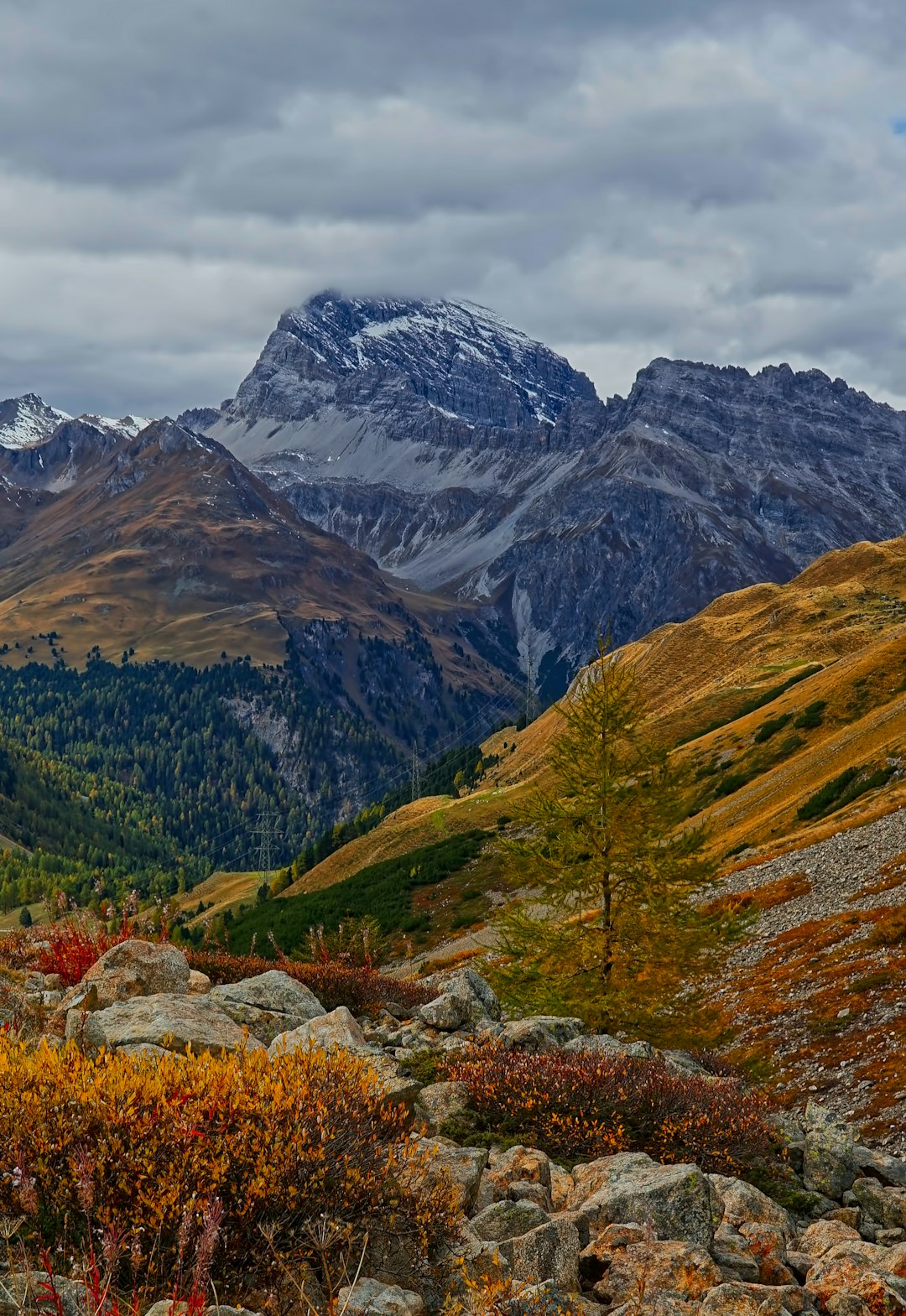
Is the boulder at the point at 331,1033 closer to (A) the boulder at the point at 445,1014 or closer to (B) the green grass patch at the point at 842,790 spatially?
(A) the boulder at the point at 445,1014

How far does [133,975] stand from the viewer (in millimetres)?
16734

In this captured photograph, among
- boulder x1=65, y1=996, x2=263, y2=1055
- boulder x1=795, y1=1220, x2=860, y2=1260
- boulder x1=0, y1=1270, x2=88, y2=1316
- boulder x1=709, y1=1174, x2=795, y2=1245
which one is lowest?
boulder x1=795, y1=1220, x2=860, y2=1260

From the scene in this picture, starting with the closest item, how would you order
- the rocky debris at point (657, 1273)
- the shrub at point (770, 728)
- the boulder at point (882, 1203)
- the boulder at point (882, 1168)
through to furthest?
the rocky debris at point (657, 1273), the boulder at point (882, 1203), the boulder at point (882, 1168), the shrub at point (770, 728)

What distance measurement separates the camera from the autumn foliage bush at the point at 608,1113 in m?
12.5

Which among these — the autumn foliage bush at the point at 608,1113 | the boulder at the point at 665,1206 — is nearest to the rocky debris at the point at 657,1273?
the boulder at the point at 665,1206

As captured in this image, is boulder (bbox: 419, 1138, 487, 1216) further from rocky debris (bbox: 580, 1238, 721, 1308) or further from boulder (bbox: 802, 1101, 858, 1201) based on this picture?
boulder (bbox: 802, 1101, 858, 1201)

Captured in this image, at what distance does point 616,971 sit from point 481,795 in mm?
92576

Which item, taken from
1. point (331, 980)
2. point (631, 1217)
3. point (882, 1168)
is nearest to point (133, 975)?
point (331, 980)

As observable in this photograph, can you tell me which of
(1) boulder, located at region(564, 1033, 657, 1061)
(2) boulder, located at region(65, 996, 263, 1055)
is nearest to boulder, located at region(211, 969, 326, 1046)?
(2) boulder, located at region(65, 996, 263, 1055)

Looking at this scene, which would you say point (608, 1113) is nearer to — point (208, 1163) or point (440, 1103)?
point (440, 1103)

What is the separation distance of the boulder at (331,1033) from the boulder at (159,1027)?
0.59 metres

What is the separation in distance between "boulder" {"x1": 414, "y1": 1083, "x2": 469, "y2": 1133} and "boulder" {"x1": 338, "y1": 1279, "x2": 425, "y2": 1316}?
15.4ft

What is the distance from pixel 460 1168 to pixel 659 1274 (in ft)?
7.83

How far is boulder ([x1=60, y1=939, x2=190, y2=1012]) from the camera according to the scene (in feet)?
53.0
